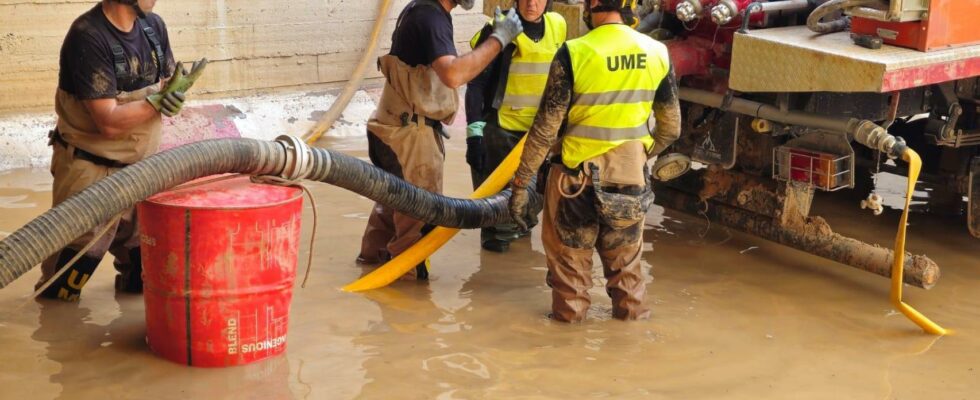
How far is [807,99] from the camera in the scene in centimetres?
568

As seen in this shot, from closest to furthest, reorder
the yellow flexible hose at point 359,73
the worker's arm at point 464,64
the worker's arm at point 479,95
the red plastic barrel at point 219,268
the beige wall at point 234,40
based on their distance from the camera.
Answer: the red plastic barrel at point 219,268, the worker's arm at point 464,64, the worker's arm at point 479,95, the beige wall at point 234,40, the yellow flexible hose at point 359,73

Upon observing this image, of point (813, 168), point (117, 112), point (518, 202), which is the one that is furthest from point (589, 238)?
point (117, 112)

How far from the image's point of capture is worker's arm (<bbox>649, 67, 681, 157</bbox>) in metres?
5.23

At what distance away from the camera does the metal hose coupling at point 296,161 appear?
487 centimetres

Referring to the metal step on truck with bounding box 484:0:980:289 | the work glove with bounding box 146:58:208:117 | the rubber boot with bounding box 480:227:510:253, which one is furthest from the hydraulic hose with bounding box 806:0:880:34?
the work glove with bounding box 146:58:208:117

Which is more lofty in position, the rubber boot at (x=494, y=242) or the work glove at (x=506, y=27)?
the work glove at (x=506, y=27)

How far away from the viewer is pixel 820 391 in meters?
4.78

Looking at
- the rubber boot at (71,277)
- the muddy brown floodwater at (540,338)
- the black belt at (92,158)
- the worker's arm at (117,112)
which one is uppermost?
the worker's arm at (117,112)

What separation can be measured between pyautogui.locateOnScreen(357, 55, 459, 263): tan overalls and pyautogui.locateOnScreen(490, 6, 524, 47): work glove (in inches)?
16.0

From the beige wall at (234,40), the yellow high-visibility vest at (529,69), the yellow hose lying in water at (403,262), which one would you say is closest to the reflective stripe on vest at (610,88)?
the yellow hose lying in water at (403,262)

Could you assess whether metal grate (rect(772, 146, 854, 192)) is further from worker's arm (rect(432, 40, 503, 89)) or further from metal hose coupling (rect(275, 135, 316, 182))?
metal hose coupling (rect(275, 135, 316, 182))

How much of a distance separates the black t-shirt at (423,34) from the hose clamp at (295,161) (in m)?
0.97

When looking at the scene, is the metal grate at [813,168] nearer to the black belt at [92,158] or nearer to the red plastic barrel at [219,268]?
the red plastic barrel at [219,268]

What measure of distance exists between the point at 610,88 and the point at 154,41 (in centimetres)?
206
